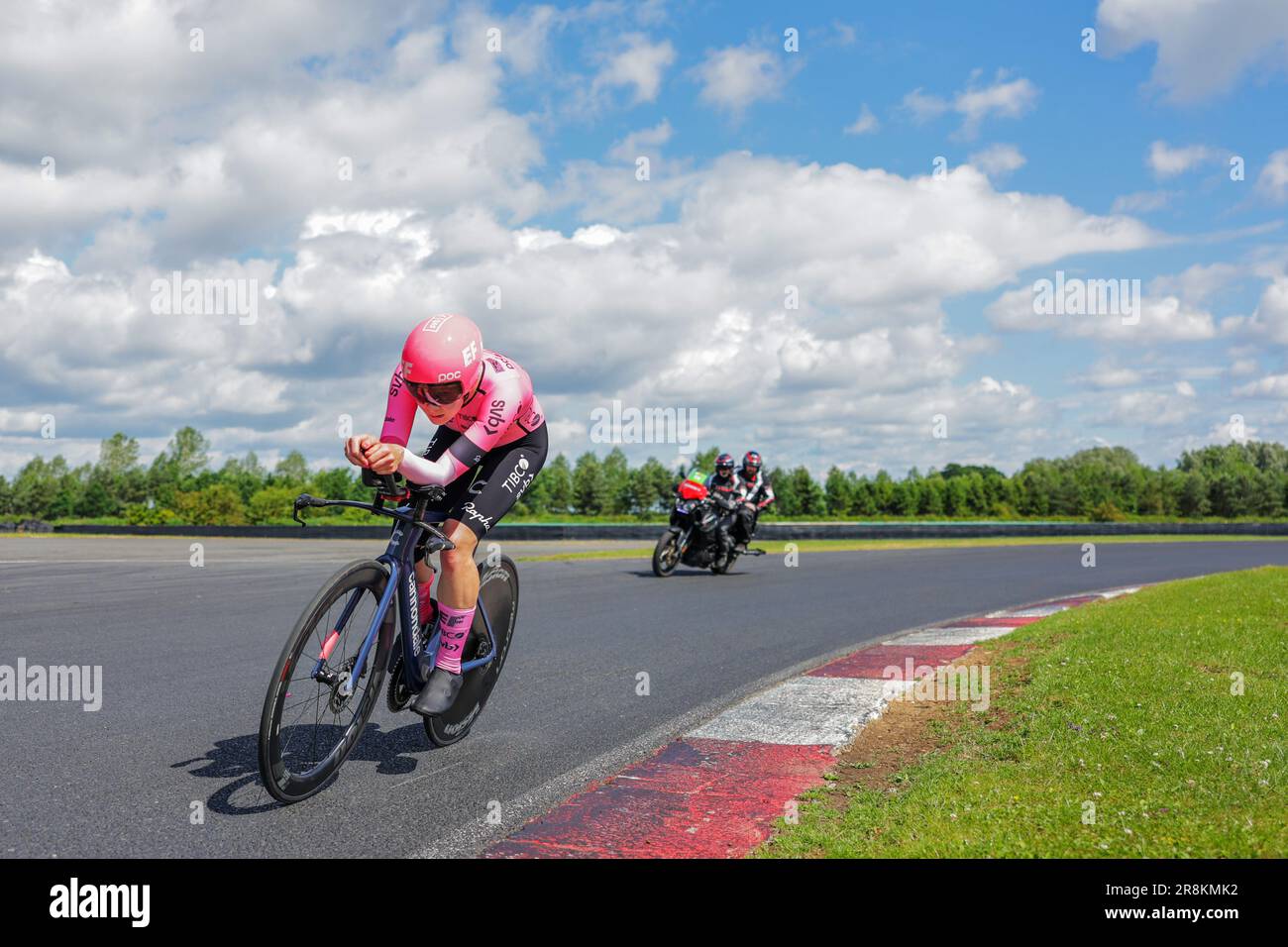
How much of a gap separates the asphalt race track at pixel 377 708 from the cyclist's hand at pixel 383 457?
1413 millimetres

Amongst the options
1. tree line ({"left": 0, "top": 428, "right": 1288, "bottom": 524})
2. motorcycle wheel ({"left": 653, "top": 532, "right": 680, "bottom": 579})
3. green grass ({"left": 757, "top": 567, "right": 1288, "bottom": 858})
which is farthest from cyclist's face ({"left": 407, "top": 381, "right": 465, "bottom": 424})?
tree line ({"left": 0, "top": 428, "right": 1288, "bottom": 524})

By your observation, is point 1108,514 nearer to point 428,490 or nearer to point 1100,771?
point 1100,771

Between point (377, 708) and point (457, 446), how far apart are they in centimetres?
231

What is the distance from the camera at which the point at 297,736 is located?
3867 mm

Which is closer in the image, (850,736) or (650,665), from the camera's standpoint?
(850,736)

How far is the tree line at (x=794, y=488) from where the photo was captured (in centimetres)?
9919

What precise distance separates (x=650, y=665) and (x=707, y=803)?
354 centimetres

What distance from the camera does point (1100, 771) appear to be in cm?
Result: 416

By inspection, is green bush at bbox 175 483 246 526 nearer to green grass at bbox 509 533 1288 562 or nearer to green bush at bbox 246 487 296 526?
green bush at bbox 246 487 296 526

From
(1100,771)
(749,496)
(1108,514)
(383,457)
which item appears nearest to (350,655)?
(383,457)

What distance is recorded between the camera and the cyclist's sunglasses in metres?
4.07

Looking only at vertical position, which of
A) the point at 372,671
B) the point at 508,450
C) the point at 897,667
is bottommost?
the point at 897,667
